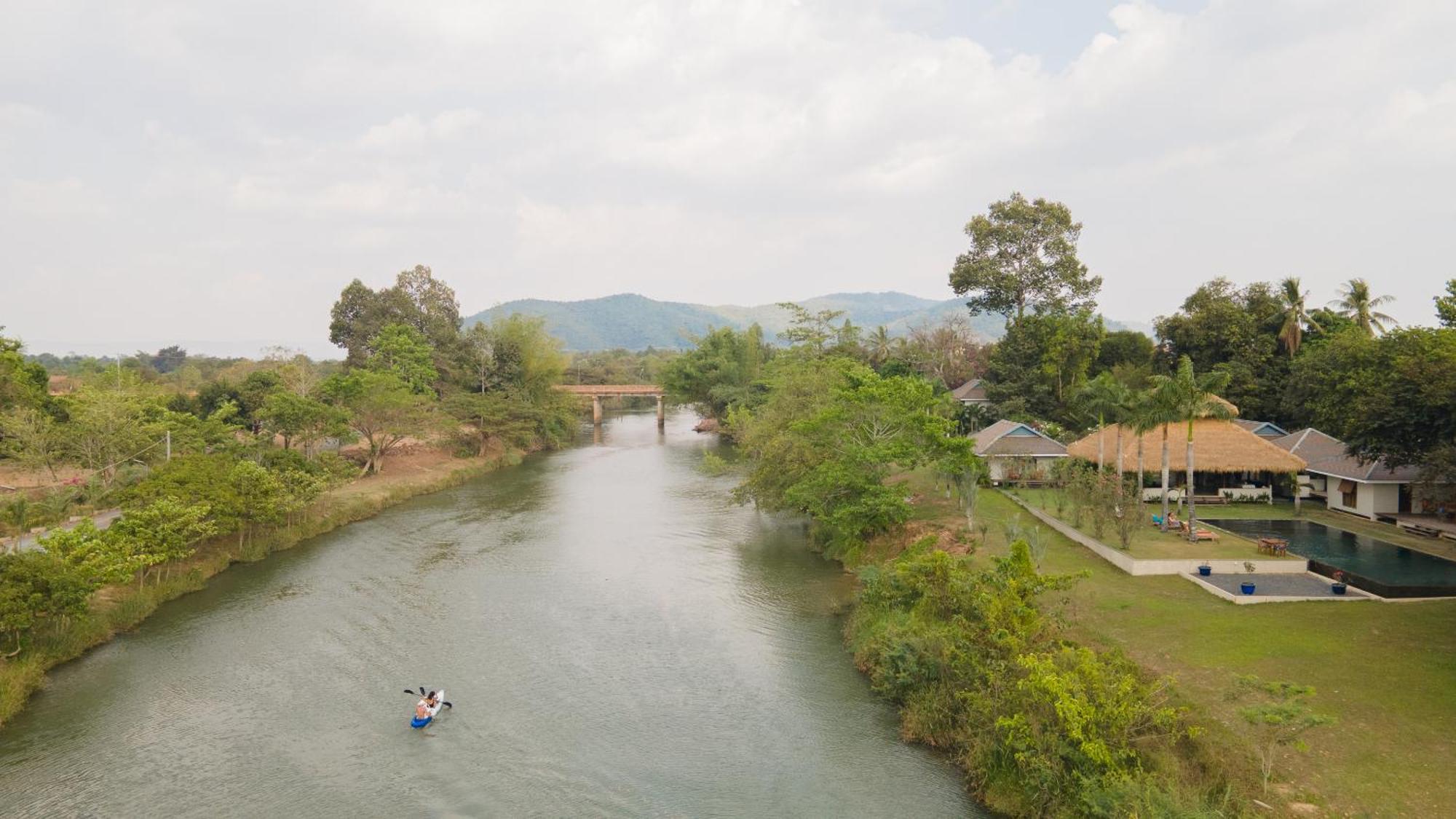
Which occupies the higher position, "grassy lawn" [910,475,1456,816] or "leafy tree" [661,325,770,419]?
"leafy tree" [661,325,770,419]

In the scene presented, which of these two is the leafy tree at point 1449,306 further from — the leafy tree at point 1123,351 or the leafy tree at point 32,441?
the leafy tree at point 32,441

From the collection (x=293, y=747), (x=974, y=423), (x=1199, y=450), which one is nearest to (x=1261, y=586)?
(x=1199, y=450)

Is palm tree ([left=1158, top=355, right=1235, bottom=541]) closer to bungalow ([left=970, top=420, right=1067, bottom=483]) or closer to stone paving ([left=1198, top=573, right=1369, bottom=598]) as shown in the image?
stone paving ([left=1198, top=573, right=1369, bottom=598])

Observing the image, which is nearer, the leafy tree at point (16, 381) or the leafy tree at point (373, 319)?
the leafy tree at point (16, 381)

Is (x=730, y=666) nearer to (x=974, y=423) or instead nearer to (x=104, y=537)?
(x=104, y=537)

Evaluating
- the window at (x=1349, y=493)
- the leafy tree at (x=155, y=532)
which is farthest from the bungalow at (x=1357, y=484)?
the leafy tree at (x=155, y=532)

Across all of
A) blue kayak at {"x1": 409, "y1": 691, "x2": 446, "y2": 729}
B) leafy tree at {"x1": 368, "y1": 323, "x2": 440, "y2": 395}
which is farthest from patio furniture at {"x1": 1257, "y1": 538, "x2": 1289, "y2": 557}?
leafy tree at {"x1": 368, "y1": 323, "x2": 440, "y2": 395}
